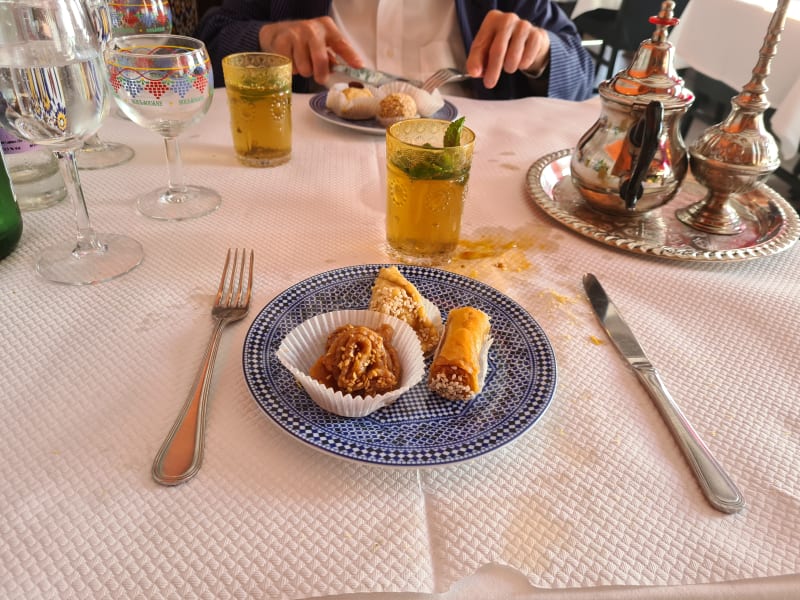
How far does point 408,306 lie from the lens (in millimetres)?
574

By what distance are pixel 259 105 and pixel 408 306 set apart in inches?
21.0

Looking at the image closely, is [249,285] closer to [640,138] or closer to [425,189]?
[425,189]

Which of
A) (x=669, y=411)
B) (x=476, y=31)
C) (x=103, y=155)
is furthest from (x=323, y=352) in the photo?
(x=476, y=31)

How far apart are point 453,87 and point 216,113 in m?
0.62

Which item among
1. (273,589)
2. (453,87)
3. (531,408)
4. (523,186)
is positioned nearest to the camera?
(273,589)

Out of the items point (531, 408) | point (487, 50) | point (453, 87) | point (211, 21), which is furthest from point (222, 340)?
point (211, 21)

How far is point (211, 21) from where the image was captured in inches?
60.1

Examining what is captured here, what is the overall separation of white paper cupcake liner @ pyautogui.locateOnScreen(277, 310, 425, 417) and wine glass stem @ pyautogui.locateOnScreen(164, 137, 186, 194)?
441mm

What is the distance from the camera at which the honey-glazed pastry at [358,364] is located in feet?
1.58

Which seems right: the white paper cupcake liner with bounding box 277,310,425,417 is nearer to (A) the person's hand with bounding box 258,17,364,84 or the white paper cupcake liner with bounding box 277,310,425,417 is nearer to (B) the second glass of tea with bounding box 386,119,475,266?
(B) the second glass of tea with bounding box 386,119,475,266

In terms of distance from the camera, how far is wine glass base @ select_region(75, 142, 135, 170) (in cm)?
93

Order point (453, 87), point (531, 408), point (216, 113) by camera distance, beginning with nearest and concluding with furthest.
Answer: point (531, 408) → point (216, 113) → point (453, 87)

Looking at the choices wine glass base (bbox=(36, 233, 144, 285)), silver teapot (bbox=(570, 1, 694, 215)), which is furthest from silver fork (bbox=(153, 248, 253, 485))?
silver teapot (bbox=(570, 1, 694, 215))

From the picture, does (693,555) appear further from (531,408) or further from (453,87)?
(453,87)
